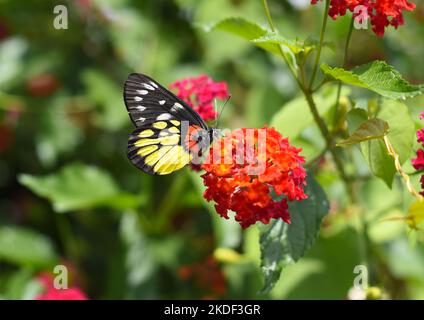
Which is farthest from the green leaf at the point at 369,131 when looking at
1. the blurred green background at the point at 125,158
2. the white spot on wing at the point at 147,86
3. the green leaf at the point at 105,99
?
the green leaf at the point at 105,99

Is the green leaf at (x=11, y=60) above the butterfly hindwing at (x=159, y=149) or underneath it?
above

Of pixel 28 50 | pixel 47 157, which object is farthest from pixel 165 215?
pixel 28 50

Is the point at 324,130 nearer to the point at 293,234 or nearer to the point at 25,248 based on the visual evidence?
the point at 293,234

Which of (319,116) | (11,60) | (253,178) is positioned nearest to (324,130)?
(319,116)

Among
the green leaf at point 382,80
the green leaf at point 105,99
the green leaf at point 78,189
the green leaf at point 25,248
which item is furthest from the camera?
the green leaf at point 105,99

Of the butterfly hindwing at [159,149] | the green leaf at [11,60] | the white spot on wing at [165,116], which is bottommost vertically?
the butterfly hindwing at [159,149]

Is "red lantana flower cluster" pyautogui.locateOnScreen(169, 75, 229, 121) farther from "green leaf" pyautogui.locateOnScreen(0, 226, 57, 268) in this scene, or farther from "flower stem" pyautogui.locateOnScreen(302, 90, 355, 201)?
"green leaf" pyautogui.locateOnScreen(0, 226, 57, 268)

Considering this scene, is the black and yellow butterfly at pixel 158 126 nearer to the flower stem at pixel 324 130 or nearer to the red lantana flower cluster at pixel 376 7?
the flower stem at pixel 324 130
